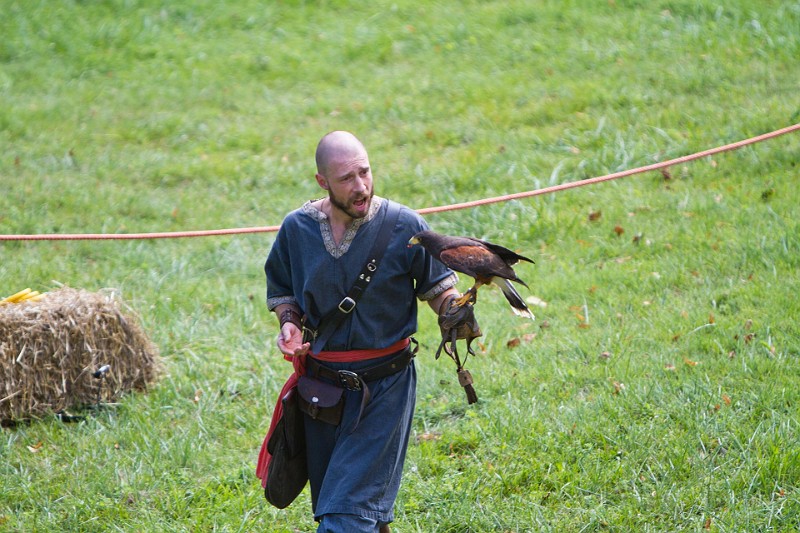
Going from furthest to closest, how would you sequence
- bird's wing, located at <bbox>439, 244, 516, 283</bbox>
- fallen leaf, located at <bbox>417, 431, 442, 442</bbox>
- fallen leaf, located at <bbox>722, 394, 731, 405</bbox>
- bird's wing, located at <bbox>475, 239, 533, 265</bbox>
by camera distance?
1. fallen leaf, located at <bbox>417, 431, 442, 442</bbox>
2. fallen leaf, located at <bbox>722, 394, 731, 405</bbox>
3. bird's wing, located at <bbox>475, 239, 533, 265</bbox>
4. bird's wing, located at <bbox>439, 244, 516, 283</bbox>

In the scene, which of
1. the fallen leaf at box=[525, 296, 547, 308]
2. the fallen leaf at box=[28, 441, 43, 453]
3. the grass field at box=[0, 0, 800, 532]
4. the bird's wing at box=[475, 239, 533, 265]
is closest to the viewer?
the bird's wing at box=[475, 239, 533, 265]

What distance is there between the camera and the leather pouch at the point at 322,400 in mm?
3496

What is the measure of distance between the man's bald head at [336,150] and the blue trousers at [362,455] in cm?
81

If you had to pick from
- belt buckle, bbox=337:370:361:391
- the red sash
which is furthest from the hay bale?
belt buckle, bbox=337:370:361:391

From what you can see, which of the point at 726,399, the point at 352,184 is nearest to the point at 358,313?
the point at 352,184

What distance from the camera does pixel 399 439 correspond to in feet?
11.8

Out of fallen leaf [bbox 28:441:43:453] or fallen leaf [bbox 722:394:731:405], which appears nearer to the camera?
fallen leaf [bbox 722:394:731:405]

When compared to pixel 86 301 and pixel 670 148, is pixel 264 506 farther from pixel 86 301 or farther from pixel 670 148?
pixel 670 148

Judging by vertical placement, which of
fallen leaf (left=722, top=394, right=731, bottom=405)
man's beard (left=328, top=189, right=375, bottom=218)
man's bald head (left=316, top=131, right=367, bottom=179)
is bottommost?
fallen leaf (left=722, top=394, right=731, bottom=405)

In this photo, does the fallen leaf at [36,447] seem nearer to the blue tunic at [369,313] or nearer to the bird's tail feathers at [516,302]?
the blue tunic at [369,313]

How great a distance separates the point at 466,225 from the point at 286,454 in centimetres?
437

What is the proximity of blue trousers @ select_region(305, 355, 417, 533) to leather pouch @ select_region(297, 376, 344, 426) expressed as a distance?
0.13 ft

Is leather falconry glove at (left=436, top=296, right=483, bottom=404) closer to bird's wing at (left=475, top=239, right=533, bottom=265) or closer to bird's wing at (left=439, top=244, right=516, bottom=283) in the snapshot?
bird's wing at (left=439, top=244, right=516, bottom=283)

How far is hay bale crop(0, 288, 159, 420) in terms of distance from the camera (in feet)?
17.8
